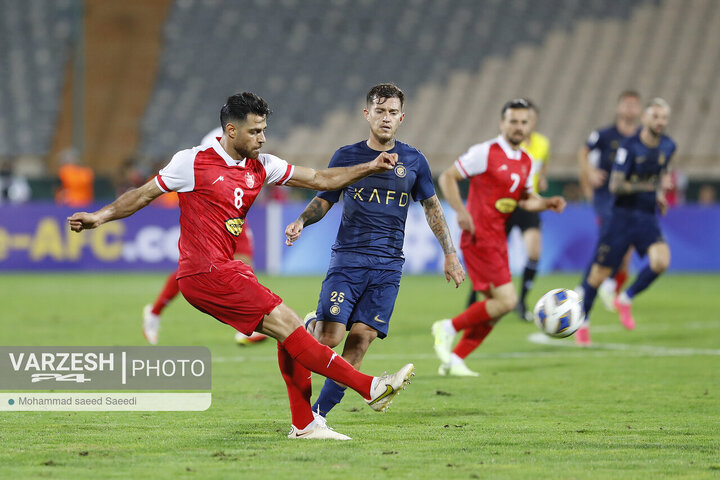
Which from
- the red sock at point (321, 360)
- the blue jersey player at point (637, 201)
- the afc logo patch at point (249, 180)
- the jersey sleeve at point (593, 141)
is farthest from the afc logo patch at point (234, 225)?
the jersey sleeve at point (593, 141)

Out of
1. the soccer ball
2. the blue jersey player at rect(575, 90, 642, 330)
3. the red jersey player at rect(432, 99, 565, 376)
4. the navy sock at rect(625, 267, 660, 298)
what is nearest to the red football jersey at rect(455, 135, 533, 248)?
the red jersey player at rect(432, 99, 565, 376)

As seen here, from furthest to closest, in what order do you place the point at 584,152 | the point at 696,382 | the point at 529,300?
the point at 529,300
the point at 584,152
the point at 696,382

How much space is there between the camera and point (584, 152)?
12516 mm

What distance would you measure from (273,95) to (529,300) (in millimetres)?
17328

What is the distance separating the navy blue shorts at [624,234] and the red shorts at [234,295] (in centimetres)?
570

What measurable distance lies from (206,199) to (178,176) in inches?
7.8

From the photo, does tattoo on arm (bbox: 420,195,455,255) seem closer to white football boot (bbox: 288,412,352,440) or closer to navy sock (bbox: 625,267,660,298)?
white football boot (bbox: 288,412,352,440)

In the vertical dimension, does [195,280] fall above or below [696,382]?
above

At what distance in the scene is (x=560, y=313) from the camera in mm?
7992

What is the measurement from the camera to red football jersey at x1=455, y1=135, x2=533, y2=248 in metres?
8.70

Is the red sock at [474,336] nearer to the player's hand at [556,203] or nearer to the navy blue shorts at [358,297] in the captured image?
the player's hand at [556,203]

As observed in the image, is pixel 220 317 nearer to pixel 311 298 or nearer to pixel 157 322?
pixel 157 322

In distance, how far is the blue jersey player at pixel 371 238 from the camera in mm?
6277

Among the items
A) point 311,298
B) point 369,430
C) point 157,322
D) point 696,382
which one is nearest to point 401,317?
point 311,298
